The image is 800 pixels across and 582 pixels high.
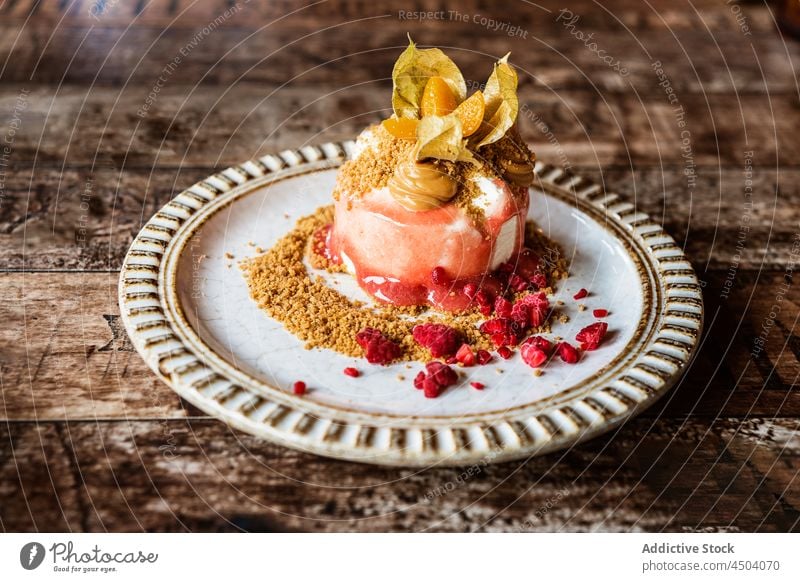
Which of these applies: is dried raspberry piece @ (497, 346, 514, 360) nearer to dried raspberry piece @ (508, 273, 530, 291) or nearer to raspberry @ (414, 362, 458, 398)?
raspberry @ (414, 362, 458, 398)

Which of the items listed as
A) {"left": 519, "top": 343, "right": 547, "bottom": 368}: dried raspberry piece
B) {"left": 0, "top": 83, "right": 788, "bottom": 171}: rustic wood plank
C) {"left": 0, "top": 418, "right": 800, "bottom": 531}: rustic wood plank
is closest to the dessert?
{"left": 519, "top": 343, "right": 547, "bottom": 368}: dried raspberry piece

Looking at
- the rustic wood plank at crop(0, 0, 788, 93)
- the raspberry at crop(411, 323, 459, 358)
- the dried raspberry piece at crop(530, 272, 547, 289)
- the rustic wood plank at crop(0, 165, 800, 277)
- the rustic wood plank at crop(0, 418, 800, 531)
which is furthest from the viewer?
the rustic wood plank at crop(0, 0, 788, 93)

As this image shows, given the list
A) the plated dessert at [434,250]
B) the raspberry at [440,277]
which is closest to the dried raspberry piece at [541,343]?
the plated dessert at [434,250]

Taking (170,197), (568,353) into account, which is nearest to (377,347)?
(568,353)

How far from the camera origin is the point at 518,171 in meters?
1.85

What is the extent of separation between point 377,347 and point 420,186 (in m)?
0.34

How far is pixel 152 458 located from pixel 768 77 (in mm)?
2710

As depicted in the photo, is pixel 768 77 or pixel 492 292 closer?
pixel 492 292

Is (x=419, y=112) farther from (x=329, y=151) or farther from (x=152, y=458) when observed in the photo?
(x=152, y=458)

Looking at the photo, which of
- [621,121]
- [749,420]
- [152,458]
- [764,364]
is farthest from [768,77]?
[152,458]

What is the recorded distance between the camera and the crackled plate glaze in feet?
4.76

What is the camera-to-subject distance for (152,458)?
1499mm

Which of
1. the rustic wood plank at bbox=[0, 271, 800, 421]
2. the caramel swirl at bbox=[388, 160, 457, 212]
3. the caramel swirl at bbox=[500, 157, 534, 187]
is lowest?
the rustic wood plank at bbox=[0, 271, 800, 421]

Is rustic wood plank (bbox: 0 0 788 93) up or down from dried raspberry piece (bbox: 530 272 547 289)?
up
